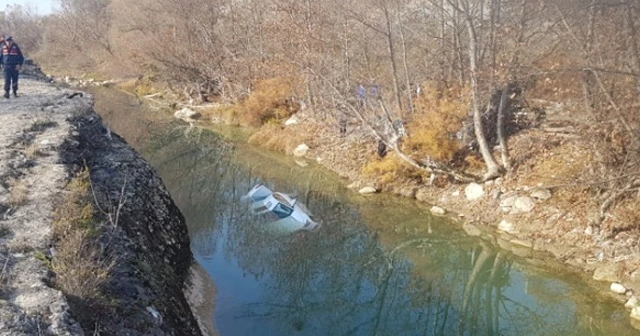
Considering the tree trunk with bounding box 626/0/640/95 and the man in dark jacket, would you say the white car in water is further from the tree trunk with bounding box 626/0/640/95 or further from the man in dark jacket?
the tree trunk with bounding box 626/0/640/95

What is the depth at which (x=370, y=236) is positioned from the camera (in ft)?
49.2

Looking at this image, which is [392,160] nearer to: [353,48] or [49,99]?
[353,48]

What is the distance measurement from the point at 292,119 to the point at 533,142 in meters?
12.6

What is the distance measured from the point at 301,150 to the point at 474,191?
8823 mm

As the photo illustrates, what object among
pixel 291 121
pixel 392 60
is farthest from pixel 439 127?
pixel 291 121

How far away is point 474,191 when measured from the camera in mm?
16234

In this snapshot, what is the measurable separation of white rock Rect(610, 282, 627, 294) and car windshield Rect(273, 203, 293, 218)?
318 inches

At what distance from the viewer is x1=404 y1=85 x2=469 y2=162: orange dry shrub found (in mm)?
17422

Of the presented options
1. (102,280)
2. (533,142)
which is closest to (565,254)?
(533,142)

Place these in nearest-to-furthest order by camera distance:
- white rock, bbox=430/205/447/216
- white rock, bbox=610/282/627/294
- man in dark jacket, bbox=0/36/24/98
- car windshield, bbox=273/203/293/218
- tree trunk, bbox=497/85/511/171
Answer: white rock, bbox=610/282/627/294
car windshield, bbox=273/203/293/218
white rock, bbox=430/205/447/216
tree trunk, bbox=497/85/511/171
man in dark jacket, bbox=0/36/24/98

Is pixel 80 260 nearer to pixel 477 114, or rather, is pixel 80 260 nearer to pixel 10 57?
pixel 477 114

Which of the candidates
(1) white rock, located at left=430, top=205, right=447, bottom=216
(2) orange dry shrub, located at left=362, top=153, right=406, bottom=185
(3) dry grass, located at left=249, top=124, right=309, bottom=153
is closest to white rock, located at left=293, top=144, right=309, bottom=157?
(3) dry grass, located at left=249, top=124, right=309, bottom=153

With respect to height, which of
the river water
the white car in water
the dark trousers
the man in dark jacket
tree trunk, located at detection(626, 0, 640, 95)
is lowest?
the river water

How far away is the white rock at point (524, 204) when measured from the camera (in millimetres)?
14627
